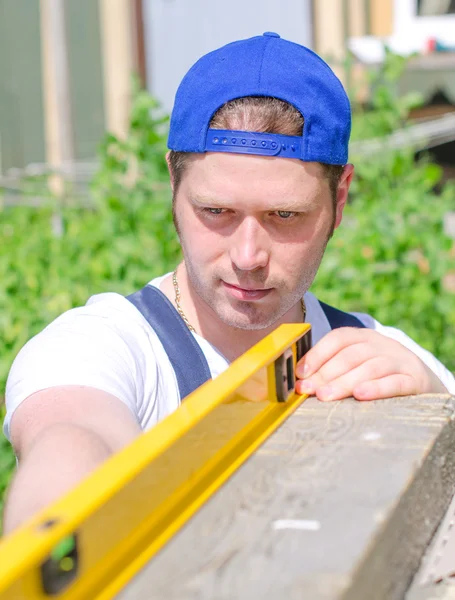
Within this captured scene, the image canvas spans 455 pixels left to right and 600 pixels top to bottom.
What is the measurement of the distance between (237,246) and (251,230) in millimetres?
42

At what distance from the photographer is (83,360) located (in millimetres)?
1640

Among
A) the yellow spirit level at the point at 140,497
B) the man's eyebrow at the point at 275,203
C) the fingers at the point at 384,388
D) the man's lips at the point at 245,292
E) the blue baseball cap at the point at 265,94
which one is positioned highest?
the blue baseball cap at the point at 265,94

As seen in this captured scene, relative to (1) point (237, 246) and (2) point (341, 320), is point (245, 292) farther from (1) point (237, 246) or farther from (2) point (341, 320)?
(2) point (341, 320)

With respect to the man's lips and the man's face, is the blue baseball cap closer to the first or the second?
the man's face

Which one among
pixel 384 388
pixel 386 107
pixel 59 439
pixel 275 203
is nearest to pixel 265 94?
pixel 275 203

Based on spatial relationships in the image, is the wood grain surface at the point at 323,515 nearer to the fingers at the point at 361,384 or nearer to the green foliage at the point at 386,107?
the fingers at the point at 361,384

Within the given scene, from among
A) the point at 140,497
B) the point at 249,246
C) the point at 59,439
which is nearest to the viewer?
the point at 140,497

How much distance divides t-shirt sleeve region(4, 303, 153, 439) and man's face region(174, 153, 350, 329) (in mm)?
209

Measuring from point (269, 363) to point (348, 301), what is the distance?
7.68ft

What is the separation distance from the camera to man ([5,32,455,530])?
62.4 inches

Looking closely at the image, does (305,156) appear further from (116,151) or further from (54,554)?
(116,151)

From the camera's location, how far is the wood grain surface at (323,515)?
841mm

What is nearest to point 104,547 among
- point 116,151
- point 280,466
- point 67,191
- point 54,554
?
point 54,554

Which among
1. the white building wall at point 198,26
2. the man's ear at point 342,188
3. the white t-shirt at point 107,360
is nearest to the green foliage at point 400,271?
the man's ear at point 342,188
